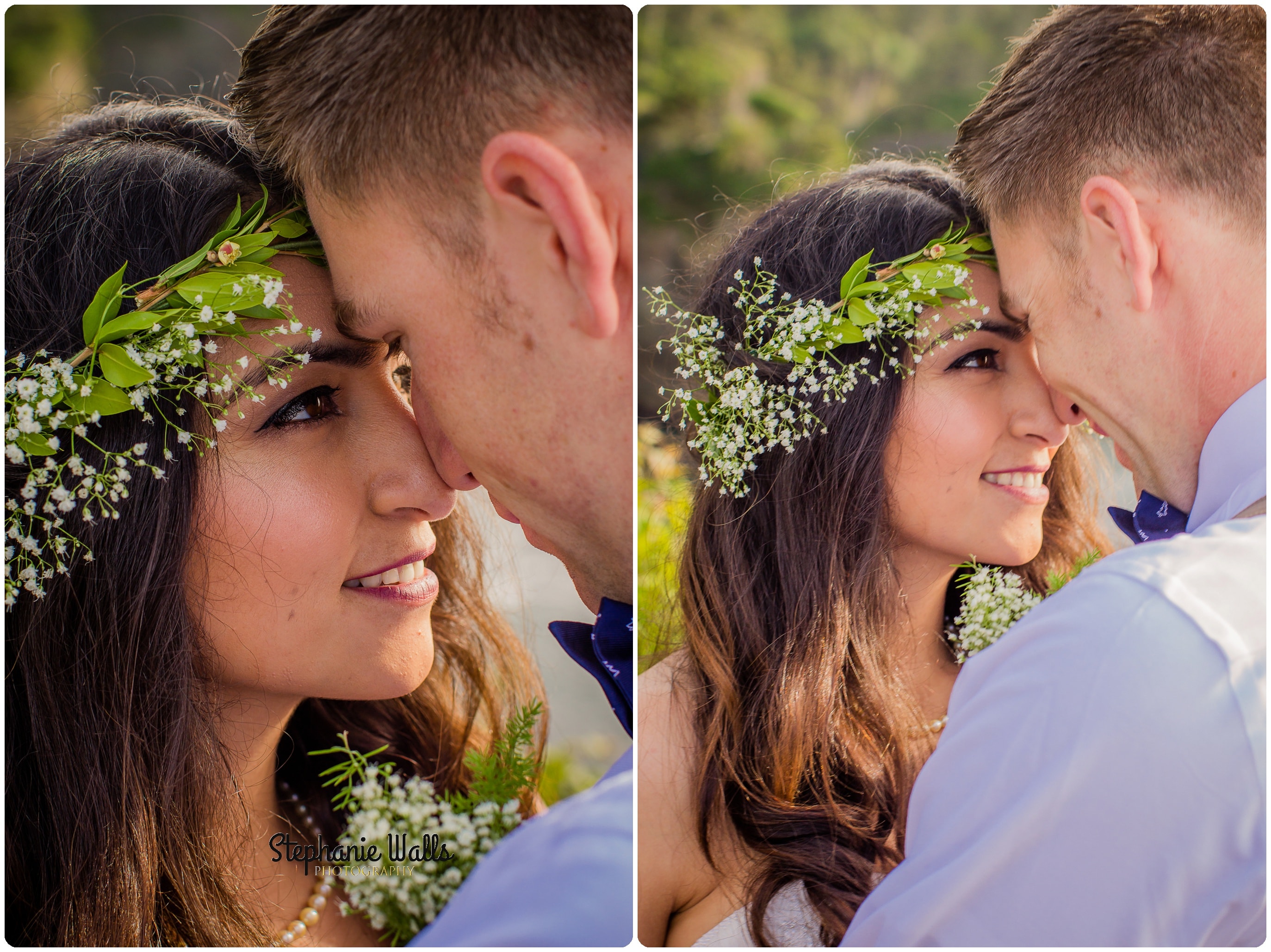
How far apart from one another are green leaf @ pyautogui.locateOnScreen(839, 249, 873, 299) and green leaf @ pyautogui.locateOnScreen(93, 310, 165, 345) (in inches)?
47.6

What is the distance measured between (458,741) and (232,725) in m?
0.42

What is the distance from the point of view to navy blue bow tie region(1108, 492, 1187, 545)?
1509 millimetres

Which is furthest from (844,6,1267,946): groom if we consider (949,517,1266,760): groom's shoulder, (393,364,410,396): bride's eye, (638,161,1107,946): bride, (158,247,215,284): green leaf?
(158,247,215,284): green leaf

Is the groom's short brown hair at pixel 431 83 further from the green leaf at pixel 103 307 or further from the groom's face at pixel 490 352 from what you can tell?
the green leaf at pixel 103 307

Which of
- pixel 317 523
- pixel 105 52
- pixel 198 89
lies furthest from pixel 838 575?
pixel 105 52

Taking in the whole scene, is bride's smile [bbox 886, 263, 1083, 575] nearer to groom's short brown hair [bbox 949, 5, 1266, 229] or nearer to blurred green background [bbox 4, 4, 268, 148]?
groom's short brown hair [bbox 949, 5, 1266, 229]

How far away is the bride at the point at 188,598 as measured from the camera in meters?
1.35

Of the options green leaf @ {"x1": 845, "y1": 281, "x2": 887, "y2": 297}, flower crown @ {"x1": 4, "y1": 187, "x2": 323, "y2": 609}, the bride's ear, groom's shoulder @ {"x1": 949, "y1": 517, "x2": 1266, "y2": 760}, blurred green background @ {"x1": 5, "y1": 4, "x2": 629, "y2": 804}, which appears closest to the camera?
groom's shoulder @ {"x1": 949, "y1": 517, "x2": 1266, "y2": 760}

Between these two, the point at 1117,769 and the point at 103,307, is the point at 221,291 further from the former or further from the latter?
the point at 1117,769

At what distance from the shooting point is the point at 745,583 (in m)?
1.66

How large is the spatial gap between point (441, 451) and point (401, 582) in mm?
266

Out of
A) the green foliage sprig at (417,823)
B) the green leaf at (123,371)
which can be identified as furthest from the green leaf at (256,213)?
the green foliage sprig at (417,823)

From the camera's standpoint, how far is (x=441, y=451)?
1.46 m

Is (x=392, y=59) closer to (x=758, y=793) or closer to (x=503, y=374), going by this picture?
(x=503, y=374)
